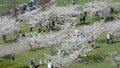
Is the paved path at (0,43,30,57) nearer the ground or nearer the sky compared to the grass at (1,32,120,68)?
nearer the ground

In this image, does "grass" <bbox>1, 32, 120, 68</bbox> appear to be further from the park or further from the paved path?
the paved path

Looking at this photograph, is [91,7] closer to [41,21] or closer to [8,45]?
[41,21]

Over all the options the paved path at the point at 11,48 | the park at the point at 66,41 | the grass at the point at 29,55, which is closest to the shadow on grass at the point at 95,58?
the park at the point at 66,41

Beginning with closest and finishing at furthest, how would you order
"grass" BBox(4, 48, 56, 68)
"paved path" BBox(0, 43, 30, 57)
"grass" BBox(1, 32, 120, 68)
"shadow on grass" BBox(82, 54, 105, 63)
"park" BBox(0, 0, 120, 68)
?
"park" BBox(0, 0, 120, 68), "grass" BBox(1, 32, 120, 68), "shadow on grass" BBox(82, 54, 105, 63), "grass" BBox(4, 48, 56, 68), "paved path" BBox(0, 43, 30, 57)

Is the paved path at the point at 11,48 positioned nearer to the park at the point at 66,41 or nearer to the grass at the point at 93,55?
the park at the point at 66,41

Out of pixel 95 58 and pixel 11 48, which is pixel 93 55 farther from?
pixel 11 48

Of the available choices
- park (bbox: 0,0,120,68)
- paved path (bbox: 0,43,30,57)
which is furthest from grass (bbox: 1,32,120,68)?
paved path (bbox: 0,43,30,57)

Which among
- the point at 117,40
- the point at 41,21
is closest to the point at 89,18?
the point at 41,21
